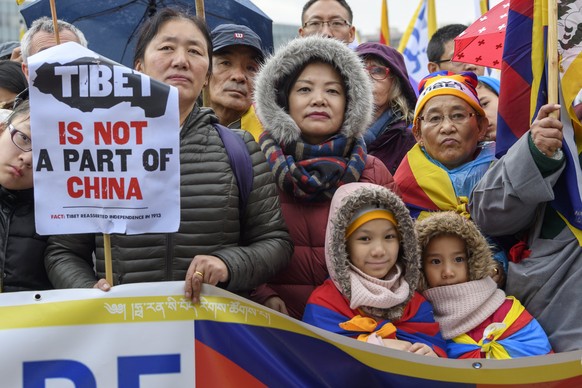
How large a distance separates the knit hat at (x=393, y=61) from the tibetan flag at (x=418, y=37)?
11.4 ft

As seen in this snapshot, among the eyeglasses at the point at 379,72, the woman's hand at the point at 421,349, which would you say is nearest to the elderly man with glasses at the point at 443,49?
the eyeglasses at the point at 379,72

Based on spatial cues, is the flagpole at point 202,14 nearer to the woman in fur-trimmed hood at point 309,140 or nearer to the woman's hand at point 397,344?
the woman in fur-trimmed hood at point 309,140

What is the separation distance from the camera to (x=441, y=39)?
6.38 metres

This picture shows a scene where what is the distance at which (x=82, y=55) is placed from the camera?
113 inches

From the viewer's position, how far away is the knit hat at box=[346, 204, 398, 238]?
342cm

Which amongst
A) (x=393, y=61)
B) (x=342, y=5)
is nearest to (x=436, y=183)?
(x=393, y=61)

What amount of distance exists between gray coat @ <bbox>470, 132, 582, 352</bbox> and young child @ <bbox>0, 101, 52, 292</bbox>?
196cm

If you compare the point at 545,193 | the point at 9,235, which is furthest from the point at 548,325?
the point at 9,235

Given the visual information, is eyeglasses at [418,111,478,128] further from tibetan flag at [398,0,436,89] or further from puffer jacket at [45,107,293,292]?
tibetan flag at [398,0,436,89]

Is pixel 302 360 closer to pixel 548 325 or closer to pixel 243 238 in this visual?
pixel 243 238

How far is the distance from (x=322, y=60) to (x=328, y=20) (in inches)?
78.4

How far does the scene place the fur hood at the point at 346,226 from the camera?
330 cm

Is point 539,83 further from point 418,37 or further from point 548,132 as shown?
point 418,37

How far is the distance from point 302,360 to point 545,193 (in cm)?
123
